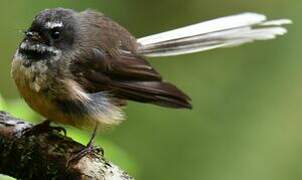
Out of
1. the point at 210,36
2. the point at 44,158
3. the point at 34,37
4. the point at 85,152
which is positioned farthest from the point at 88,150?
the point at 210,36

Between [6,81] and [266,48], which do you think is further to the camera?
[266,48]

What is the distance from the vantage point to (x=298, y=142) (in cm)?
823

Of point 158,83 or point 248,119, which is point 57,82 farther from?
point 248,119

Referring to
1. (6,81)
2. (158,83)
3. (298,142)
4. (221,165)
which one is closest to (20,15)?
(6,81)

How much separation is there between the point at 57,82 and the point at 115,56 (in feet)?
1.56

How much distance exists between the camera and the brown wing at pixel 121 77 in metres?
4.82

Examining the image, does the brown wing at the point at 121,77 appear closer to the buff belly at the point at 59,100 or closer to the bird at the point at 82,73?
the bird at the point at 82,73

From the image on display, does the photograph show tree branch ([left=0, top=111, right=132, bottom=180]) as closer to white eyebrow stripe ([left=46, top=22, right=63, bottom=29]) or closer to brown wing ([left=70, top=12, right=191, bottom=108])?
brown wing ([left=70, top=12, right=191, bottom=108])

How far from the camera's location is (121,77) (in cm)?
493

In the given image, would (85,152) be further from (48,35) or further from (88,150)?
(48,35)

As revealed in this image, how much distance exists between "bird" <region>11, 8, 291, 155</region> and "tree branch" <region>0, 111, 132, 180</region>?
0.29 meters

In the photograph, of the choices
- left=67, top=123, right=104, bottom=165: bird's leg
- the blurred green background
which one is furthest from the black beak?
the blurred green background

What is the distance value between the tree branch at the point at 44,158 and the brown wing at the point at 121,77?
0.59m

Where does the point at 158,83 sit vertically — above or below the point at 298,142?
below
